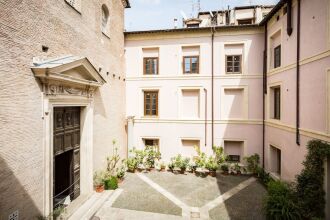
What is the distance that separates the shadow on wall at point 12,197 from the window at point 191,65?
10788 mm

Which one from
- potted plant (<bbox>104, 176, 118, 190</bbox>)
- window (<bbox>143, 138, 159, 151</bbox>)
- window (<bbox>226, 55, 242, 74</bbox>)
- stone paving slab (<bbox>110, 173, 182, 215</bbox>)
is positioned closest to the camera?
stone paving slab (<bbox>110, 173, 182, 215</bbox>)

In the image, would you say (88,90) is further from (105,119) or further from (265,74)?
(265,74)

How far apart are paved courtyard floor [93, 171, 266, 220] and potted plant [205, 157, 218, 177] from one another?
1.27 ft

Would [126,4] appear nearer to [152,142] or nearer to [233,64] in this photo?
[233,64]

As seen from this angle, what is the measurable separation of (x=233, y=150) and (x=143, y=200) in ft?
22.6

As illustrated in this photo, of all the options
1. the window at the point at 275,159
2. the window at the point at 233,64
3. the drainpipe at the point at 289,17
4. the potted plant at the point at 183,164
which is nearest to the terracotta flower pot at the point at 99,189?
the potted plant at the point at 183,164

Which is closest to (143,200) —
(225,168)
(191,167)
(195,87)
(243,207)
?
(243,207)

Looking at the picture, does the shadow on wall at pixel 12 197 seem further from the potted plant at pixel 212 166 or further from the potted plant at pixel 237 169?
the potted plant at pixel 237 169

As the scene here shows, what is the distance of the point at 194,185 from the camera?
37.1ft

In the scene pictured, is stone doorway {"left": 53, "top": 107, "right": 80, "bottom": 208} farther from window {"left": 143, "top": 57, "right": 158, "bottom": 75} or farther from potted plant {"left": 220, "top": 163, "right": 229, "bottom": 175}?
potted plant {"left": 220, "top": 163, "right": 229, "bottom": 175}

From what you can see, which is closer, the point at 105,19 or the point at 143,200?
the point at 143,200

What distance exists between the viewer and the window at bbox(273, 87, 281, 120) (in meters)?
11.1

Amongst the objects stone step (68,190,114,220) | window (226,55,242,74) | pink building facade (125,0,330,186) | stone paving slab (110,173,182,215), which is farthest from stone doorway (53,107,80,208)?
window (226,55,242,74)

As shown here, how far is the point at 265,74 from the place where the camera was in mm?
12242
